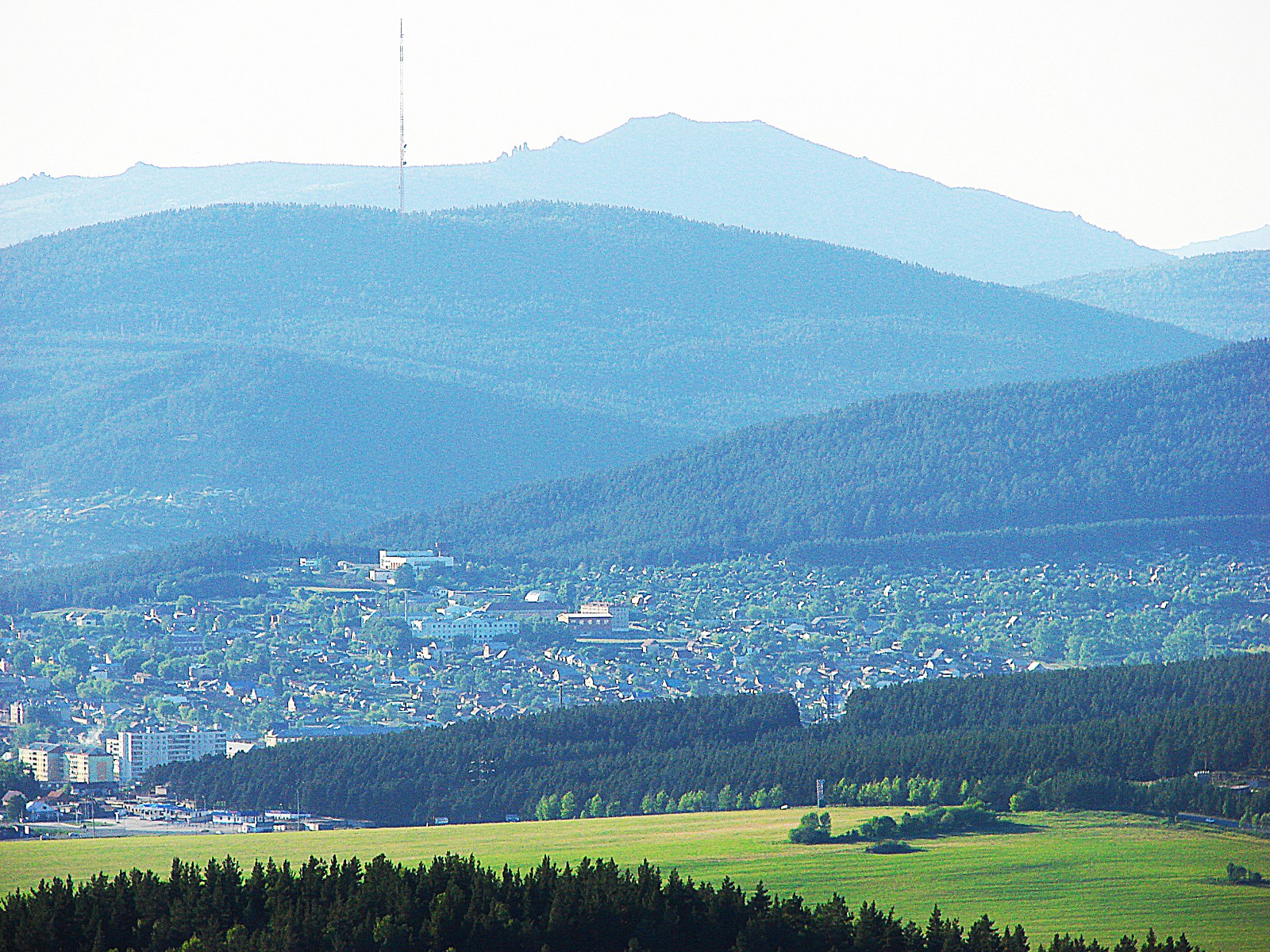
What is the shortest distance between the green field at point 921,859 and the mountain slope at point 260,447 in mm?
95055

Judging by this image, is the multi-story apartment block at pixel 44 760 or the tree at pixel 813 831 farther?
the multi-story apartment block at pixel 44 760

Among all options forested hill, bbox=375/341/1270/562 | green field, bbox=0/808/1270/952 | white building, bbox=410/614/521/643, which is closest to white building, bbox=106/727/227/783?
green field, bbox=0/808/1270/952

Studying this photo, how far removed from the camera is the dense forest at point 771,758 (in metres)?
74.6

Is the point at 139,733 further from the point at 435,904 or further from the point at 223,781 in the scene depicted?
the point at 435,904

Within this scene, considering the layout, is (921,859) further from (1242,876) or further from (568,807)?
(568,807)

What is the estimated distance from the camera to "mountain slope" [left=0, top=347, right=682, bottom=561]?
563 ft

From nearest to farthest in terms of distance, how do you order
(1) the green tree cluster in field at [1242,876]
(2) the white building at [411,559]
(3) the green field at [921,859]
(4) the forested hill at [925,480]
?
(3) the green field at [921,859]
(1) the green tree cluster in field at [1242,876]
(2) the white building at [411,559]
(4) the forested hill at [925,480]

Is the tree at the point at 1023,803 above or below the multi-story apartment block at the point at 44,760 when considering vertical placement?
below

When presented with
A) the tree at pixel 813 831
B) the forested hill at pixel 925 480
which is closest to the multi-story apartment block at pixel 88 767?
the tree at pixel 813 831

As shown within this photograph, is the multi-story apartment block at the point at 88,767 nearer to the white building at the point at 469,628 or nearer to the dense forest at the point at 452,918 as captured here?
the white building at the point at 469,628

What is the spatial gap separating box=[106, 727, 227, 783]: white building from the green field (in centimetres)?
1821

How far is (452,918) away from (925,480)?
112 metres

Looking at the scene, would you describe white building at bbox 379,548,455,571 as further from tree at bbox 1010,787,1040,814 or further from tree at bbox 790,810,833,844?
tree at bbox 790,810,833,844

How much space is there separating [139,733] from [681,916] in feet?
147
